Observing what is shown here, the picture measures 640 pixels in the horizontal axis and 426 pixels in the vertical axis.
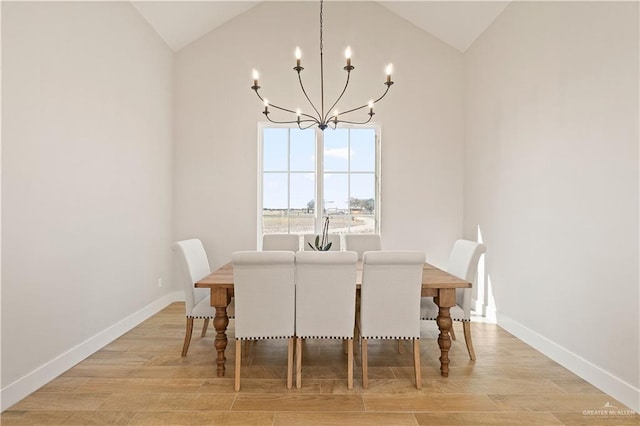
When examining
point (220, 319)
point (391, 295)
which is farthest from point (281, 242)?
point (391, 295)

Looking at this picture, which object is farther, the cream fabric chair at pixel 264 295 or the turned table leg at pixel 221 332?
the turned table leg at pixel 221 332

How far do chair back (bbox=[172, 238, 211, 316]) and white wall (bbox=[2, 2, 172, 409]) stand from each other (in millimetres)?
748

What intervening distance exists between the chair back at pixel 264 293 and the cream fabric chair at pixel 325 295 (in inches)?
2.5

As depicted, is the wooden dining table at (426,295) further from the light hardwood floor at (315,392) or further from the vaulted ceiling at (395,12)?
the vaulted ceiling at (395,12)

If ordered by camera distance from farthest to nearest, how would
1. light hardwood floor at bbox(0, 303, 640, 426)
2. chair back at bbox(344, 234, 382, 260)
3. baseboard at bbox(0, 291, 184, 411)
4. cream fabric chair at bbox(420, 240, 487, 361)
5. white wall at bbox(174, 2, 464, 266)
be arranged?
white wall at bbox(174, 2, 464, 266), chair back at bbox(344, 234, 382, 260), cream fabric chair at bbox(420, 240, 487, 361), baseboard at bbox(0, 291, 184, 411), light hardwood floor at bbox(0, 303, 640, 426)

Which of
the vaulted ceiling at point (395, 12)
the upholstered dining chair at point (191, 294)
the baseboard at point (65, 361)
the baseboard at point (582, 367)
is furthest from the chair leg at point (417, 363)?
the vaulted ceiling at point (395, 12)

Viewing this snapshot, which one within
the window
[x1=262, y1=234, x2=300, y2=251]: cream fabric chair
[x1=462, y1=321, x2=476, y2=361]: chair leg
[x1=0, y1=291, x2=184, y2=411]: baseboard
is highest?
the window

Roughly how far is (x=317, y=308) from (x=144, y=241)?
7.88 ft

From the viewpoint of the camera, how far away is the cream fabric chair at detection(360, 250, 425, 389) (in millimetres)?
2211

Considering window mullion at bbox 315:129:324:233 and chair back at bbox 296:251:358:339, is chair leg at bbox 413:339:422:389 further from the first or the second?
window mullion at bbox 315:129:324:233

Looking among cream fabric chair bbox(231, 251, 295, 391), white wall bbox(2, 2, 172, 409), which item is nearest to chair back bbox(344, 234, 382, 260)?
cream fabric chair bbox(231, 251, 295, 391)

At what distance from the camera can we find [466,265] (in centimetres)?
285

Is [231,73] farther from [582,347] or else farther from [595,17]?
[582,347]

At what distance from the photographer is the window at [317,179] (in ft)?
15.1
